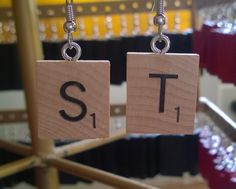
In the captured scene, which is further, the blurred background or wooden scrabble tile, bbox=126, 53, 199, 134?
the blurred background

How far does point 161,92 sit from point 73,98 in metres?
0.10

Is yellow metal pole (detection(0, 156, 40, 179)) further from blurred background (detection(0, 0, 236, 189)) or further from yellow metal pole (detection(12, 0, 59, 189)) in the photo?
blurred background (detection(0, 0, 236, 189))

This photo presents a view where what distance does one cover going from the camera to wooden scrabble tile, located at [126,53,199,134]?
407 mm

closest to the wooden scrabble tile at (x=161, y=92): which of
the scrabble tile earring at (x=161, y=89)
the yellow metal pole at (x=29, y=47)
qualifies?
the scrabble tile earring at (x=161, y=89)

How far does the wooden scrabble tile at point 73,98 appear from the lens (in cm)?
42

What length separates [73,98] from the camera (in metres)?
0.43

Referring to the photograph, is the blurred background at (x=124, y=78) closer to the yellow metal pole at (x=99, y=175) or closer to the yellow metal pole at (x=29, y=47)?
the yellow metal pole at (x=29, y=47)

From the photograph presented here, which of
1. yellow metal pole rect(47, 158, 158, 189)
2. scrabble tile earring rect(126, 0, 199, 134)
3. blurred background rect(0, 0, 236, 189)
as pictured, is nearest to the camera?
scrabble tile earring rect(126, 0, 199, 134)

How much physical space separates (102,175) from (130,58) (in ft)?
1.55

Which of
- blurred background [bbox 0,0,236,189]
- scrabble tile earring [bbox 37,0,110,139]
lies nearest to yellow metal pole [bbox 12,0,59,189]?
blurred background [bbox 0,0,236,189]

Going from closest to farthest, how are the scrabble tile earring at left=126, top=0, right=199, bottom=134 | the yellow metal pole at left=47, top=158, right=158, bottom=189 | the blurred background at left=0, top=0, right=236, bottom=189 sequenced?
the scrabble tile earring at left=126, top=0, right=199, bottom=134 → the yellow metal pole at left=47, top=158, right=158, bottom=189 → the blurred background at left=0, top=0, right=236, bottom=189

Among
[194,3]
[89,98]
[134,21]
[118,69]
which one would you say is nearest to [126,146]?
[118,69]

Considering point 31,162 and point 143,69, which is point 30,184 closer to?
point 31,162

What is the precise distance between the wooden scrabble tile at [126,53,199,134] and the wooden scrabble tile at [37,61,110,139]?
0.10ft
